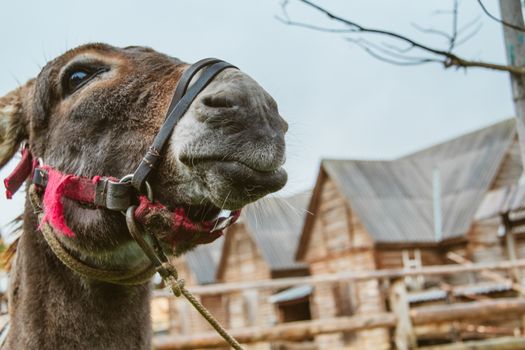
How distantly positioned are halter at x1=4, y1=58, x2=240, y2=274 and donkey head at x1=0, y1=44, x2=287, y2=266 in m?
0.02

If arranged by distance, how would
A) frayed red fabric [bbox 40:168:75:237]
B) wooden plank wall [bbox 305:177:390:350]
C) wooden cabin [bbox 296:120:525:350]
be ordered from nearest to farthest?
1. frayed red fabric [bbox 40:168:75:237]
2. wooden plank wall [bbox 305:177:390:350]
3. wooden cabin [bbox 296:120:525:350]

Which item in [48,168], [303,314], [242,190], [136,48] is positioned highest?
[136,48]

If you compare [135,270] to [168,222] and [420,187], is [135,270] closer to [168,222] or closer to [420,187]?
[168,222]

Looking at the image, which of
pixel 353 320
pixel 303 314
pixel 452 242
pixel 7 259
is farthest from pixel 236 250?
pixel 7 259

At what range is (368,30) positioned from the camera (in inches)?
89.0

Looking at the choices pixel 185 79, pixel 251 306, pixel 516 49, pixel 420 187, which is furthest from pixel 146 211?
pixel 420 187

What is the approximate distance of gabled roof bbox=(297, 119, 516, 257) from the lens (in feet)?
59.7

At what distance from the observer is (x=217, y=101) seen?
148 cm

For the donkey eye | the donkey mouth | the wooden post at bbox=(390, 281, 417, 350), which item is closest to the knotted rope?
the donkey mouth

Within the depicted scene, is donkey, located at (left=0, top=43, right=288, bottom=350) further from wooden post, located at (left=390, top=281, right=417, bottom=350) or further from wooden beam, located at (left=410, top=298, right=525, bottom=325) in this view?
wooden beam, located at (left=410, top=298, right=525, bottom=325)

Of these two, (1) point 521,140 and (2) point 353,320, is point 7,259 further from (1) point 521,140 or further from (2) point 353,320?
(2) point 353,320

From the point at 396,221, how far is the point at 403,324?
1315 cm

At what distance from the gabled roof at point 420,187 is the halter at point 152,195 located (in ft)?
52.6

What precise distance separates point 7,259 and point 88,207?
0.87 meters
